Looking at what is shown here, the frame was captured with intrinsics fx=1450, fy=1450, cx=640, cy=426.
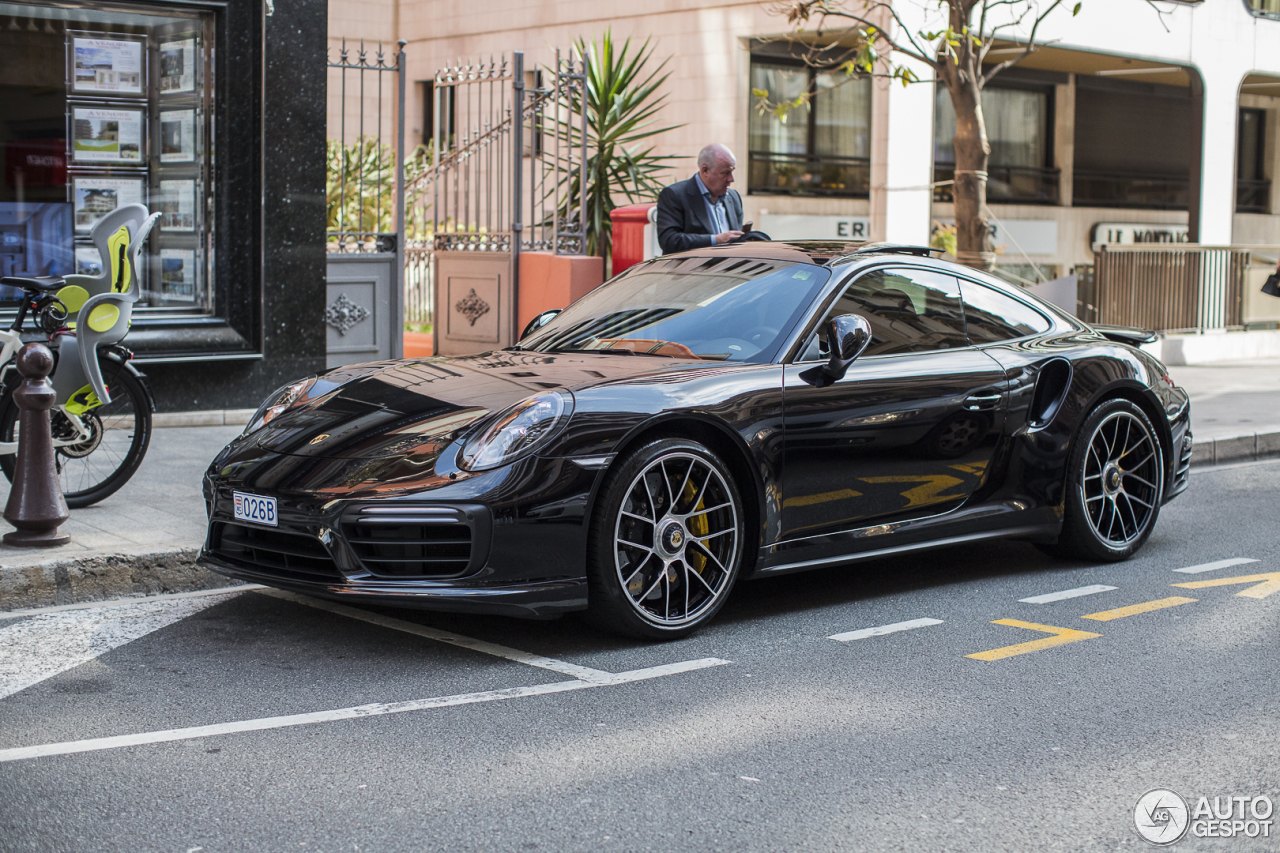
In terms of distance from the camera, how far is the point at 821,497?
5.46m

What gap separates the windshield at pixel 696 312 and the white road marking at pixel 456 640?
1.31 metres

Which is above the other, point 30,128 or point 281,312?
point 30,128

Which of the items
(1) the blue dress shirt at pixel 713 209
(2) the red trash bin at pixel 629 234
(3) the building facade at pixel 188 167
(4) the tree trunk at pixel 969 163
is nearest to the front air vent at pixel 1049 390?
(1) the blue dress shirt at pixel 713 209

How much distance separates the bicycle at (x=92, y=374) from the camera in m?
6.91

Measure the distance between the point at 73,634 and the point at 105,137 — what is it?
5.72 meters

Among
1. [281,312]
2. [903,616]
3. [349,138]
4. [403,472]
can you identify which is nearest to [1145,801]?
[903,616]

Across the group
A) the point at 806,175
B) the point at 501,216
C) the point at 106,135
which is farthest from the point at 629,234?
the point at 806,175

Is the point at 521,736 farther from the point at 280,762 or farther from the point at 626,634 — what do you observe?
the point at 626,634

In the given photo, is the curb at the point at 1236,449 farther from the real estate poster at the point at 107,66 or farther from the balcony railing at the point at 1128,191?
the balcony railing at the point at 1128,191

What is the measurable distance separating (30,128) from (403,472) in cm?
622

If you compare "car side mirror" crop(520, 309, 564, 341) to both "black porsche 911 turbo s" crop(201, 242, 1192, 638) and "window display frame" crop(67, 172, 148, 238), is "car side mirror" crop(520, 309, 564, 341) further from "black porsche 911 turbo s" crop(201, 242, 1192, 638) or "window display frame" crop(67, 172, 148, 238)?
"window display frame" crop(67, 172, 148, 238)

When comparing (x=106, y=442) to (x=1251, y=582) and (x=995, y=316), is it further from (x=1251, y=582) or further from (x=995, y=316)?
(x=1251, y=582)

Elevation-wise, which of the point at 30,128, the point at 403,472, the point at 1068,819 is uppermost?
the point at 30,128

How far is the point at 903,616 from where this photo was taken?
18.3 feet
